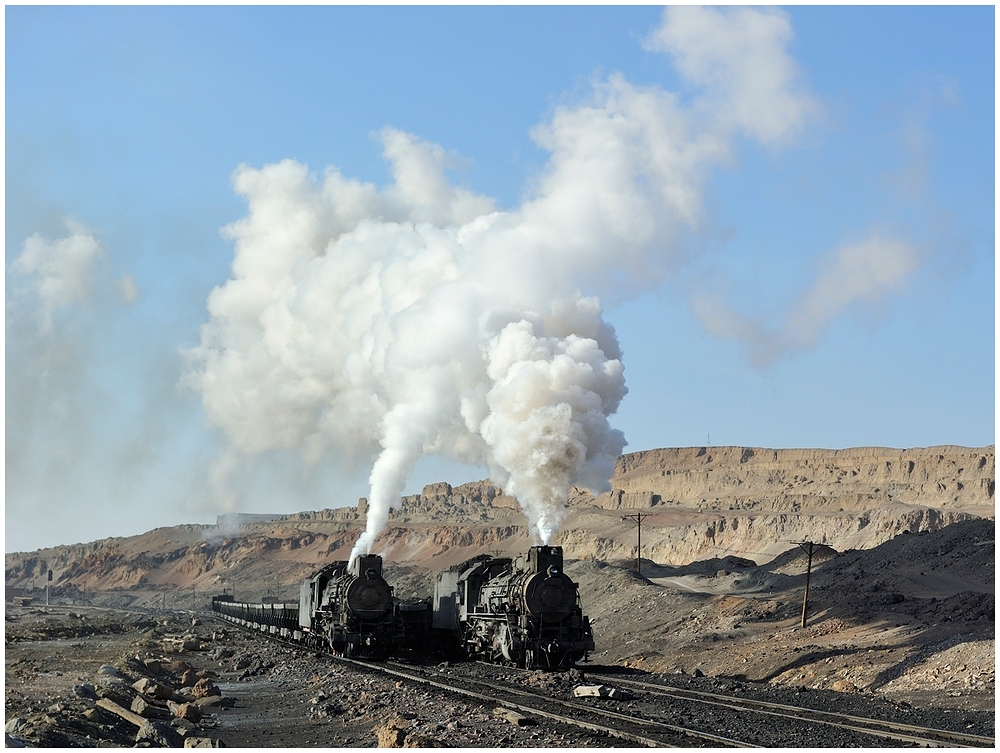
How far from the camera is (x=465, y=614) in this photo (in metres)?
37.0

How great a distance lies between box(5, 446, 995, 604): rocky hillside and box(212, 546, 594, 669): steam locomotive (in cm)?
8036

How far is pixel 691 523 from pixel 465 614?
108070 millimetres

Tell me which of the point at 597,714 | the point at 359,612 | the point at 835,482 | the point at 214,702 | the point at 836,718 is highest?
the point at 835,482

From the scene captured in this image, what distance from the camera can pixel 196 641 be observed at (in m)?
56.1

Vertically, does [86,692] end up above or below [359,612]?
below

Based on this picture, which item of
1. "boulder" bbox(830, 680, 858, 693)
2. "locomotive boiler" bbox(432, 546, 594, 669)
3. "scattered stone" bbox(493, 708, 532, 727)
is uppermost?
"locomotive boiler" bbox(432, 546, 594, 669)

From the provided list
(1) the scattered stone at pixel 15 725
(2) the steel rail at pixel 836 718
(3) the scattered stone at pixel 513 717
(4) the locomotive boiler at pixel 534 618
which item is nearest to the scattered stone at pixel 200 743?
(1) the scattered stone at pixel 15 725

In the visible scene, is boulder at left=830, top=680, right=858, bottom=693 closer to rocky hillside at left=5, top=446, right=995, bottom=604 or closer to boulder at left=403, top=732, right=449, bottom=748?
boulder at left=403, top=732, right=449, bottom=748

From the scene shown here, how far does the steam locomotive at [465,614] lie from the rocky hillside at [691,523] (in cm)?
8036

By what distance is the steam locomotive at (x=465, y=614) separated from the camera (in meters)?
32.3

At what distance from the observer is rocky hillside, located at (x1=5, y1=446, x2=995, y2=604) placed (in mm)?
124750

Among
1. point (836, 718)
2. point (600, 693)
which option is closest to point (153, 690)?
point (600, 693)

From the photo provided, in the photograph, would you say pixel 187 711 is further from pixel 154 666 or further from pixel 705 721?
pixel 154 666

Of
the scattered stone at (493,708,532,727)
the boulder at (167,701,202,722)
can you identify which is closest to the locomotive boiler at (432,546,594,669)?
the scattered stone at (493,708,532,727)
